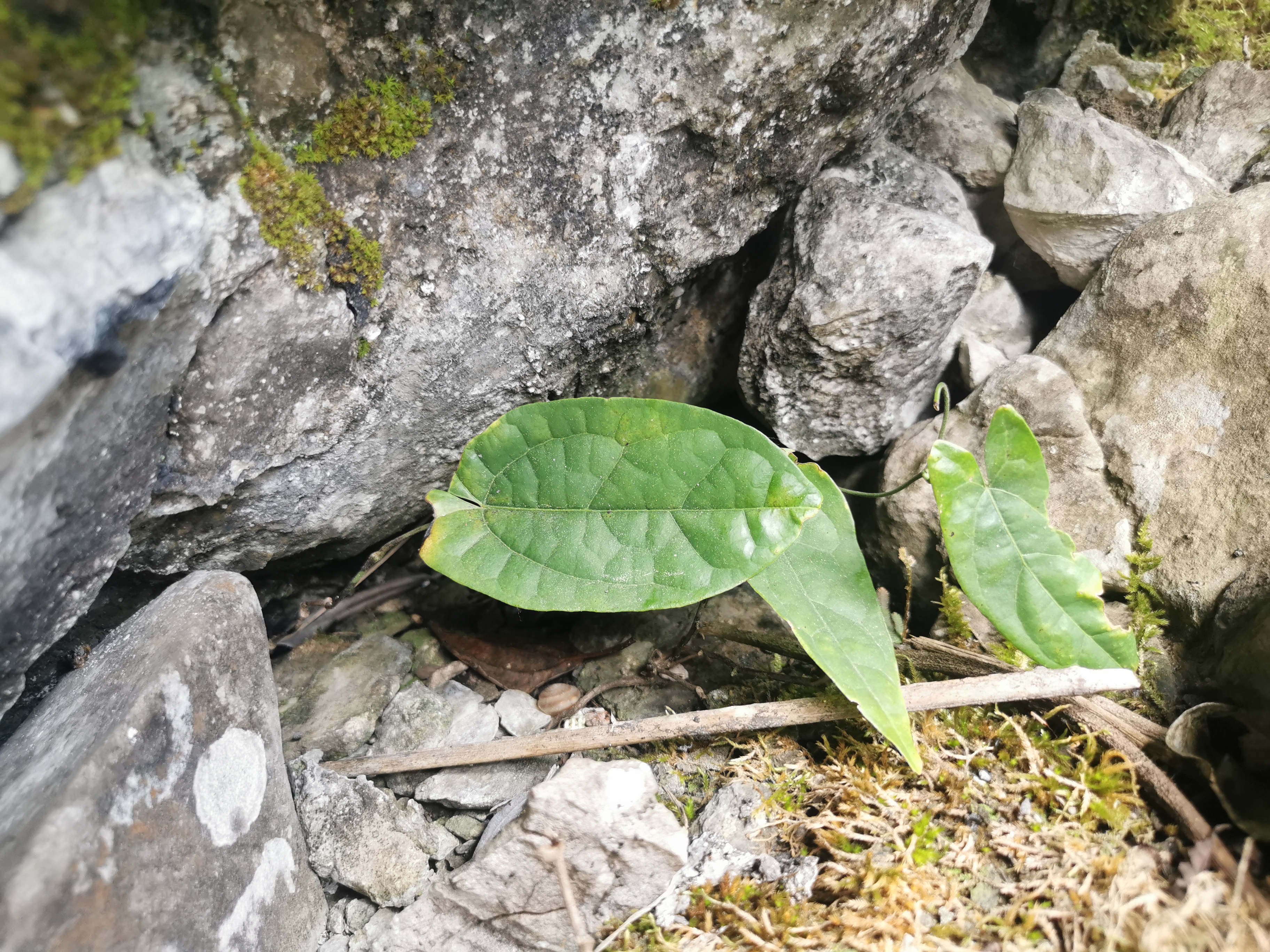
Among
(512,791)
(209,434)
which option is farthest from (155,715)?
(512,791)

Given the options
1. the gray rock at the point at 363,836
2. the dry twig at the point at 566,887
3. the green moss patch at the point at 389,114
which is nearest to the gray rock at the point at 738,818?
the dry twig at the point at 566,887

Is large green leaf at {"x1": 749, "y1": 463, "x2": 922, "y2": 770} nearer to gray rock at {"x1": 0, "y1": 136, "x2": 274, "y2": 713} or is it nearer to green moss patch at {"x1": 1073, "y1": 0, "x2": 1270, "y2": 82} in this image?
gray rock at {"x1": 0, "y1": 136, "x2": 274, "y2": 713}

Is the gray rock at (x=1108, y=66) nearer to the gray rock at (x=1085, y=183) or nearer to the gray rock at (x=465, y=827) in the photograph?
the gray rock at (x=1085, y=183)

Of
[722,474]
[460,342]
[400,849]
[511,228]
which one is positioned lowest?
[400,849]

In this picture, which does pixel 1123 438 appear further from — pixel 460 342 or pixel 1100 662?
pixel 460 342

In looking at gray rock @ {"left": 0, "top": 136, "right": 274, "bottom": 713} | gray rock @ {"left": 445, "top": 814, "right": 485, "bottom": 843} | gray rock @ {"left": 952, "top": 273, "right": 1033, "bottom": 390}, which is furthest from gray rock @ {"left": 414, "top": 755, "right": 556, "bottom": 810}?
gray rock @ {"left": 952, "top": 273, "right": 1033, "bottom": 390}

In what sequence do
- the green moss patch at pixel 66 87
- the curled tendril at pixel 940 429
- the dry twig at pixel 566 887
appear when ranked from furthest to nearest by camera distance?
1. the curled tendril at pixel 940 429
2. the dry twig at pixel 566 887
3. the green moss patch at pixel 66 87
